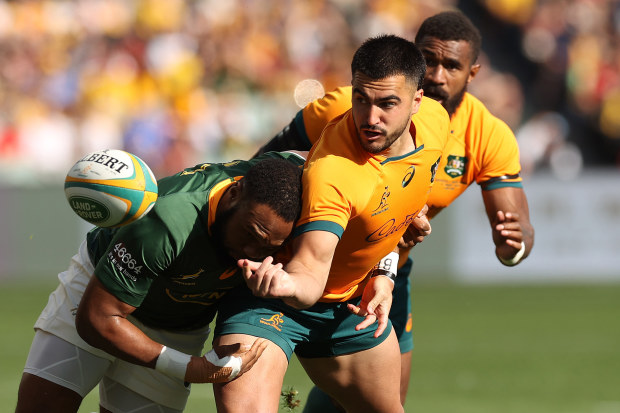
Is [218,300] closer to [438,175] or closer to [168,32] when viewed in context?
[438,175]

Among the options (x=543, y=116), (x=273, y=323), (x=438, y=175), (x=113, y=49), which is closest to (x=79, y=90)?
(x=113, y=49)

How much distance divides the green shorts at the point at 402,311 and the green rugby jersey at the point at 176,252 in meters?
1.95

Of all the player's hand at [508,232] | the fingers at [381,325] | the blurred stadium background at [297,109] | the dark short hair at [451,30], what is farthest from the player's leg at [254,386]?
the blurred stadium background at [297,109]

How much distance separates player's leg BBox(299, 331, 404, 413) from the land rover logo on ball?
5.04 feet

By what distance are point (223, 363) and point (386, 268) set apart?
1.26 m

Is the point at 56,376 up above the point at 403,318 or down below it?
above

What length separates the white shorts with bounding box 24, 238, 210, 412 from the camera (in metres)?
5.85

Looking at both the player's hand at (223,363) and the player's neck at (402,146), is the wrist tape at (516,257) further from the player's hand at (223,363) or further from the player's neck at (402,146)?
the player's hand at (223,363)

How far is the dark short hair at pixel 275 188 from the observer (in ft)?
16.6

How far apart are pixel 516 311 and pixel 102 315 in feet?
31.2

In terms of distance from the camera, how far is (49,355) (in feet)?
→ 19.3

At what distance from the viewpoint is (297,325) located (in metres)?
5.76

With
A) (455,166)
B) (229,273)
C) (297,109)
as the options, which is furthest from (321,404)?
(297,109)

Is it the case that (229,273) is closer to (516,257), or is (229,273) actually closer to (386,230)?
(386,230)
